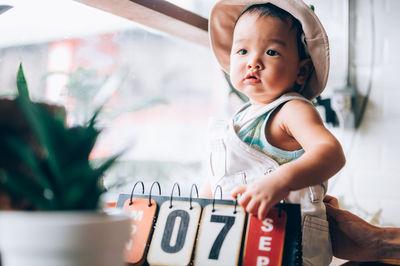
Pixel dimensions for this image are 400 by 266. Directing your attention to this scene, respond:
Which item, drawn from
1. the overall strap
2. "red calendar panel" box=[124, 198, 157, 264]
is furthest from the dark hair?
"red calendar panel" box=[124, 198, 157, 264]

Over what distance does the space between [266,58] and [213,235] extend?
0.42 m

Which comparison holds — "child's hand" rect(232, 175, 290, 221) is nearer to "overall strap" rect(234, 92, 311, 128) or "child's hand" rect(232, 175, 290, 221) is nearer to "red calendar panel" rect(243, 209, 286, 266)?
"red calendar panel" rect(243, 209, 286, 266)

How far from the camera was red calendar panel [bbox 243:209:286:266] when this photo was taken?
0.63 meters

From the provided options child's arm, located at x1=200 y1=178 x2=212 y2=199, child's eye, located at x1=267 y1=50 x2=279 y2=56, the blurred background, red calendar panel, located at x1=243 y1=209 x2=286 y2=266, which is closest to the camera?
red calendar panel, located at x1=243 y1=209 x2=286 y2=266

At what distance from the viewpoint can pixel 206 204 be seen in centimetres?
71

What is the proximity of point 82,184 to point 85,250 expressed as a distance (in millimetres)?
72

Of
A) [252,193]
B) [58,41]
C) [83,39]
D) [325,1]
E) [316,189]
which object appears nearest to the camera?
[252,193]

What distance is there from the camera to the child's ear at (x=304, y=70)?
970 mm

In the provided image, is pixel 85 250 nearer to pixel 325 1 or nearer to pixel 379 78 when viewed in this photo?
pixel 379 78

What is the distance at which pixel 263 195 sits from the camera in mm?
638

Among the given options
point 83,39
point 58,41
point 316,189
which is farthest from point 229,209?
point 58,41

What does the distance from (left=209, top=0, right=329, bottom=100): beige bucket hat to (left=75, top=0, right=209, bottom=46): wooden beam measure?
142 mm

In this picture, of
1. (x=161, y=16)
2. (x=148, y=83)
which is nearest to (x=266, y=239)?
(x=161, y=16)

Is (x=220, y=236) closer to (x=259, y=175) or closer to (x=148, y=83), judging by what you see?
(x=259, y=175)
